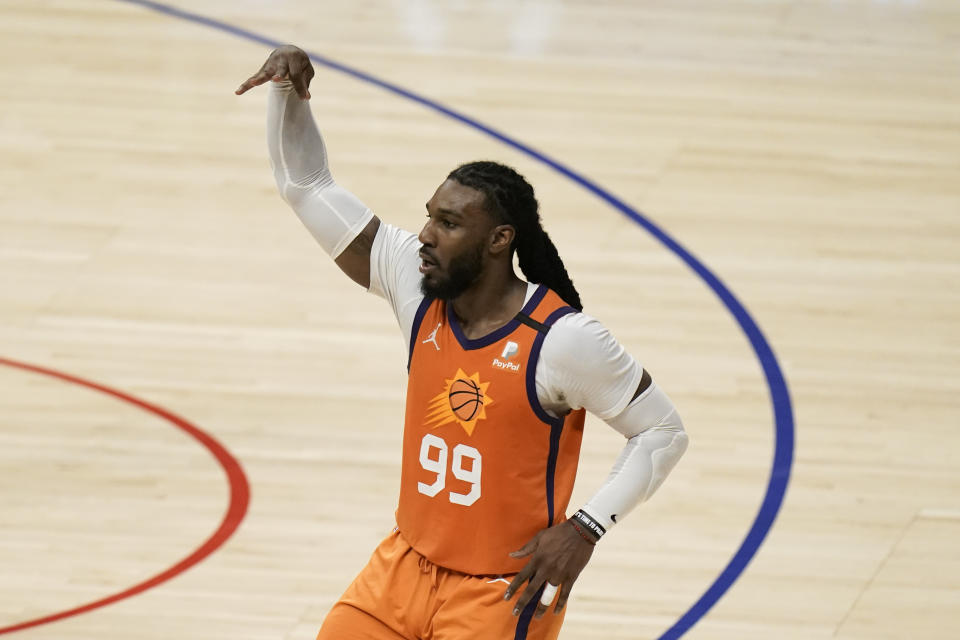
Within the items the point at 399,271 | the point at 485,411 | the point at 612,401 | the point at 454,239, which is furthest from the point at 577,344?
the point at 399,271

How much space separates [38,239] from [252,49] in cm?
293

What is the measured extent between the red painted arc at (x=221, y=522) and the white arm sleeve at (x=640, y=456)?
273cm

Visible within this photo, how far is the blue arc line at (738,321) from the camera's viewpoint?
6.06 m

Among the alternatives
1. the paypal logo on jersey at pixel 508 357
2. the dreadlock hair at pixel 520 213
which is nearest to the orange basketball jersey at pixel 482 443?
the paypal logo on jersey at pixel 508 357

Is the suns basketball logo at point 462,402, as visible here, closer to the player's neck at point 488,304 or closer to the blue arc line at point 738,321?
the player's neck at point 488,304

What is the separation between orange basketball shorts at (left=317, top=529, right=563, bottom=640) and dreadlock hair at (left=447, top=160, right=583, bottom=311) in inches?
30.1

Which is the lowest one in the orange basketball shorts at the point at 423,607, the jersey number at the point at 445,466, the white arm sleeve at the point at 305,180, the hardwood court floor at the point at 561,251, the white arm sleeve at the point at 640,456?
the hardwood court floor at the point at 561,251

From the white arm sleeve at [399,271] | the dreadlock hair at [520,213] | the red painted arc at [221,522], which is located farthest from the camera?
the red painted arc at [221,522]

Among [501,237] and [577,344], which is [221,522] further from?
[577,344]

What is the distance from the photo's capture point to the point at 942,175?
961 cm

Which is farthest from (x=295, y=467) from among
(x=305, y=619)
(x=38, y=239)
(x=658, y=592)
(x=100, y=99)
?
(x=100, y=99)

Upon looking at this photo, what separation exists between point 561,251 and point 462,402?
487 centimetres

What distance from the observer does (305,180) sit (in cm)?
403

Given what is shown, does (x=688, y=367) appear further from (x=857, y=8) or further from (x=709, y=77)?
(x=857, y=8)
